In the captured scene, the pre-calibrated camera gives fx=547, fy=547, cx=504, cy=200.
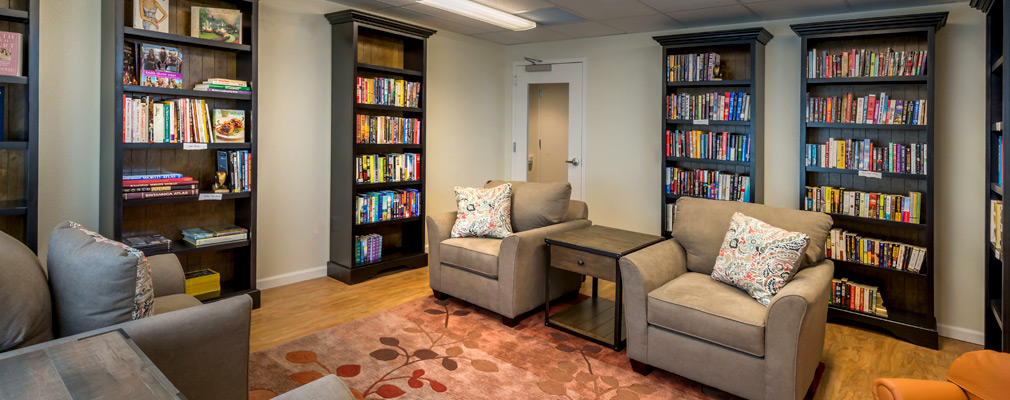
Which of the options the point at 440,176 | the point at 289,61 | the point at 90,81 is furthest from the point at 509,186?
the point at 90,81

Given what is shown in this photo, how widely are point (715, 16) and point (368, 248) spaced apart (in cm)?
340

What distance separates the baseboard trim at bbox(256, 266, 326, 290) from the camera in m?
4.24

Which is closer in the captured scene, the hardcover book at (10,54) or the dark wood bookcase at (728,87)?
the hardcover book at (10,54)

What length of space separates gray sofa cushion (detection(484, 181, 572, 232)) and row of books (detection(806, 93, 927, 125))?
72.4 inches

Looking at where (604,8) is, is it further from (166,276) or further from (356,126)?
(166,276)

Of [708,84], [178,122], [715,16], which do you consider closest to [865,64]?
[708,84]

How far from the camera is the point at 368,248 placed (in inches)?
181

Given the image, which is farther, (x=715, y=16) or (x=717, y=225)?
(x=715, y=16)

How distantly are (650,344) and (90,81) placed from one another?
11.8 feet

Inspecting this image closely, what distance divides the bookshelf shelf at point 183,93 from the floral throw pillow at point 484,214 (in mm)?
1635

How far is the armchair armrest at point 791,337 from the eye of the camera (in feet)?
7.64

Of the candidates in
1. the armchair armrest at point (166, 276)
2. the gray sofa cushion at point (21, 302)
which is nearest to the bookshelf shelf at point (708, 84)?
the armchair armrest at point (166, 276)

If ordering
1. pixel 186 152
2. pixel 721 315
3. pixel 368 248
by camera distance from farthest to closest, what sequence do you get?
1. pixel 368 248
2. pixel 186 152
3. pixel 721 315

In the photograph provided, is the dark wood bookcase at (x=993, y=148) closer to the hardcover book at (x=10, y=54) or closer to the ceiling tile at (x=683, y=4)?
the ceiling tile at (x=683, y=4)
